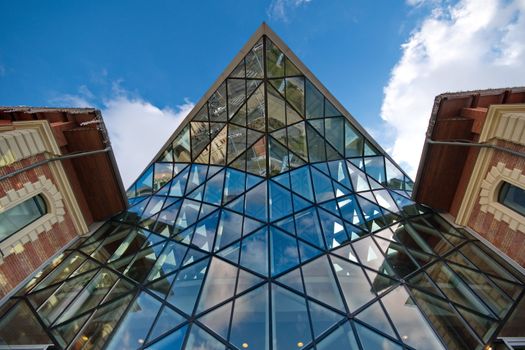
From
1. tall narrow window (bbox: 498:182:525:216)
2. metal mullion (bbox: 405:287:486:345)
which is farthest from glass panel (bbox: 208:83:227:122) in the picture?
tall narrow window (bbox: 498:182:525:216)

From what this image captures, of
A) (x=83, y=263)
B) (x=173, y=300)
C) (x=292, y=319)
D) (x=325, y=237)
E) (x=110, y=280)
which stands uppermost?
(x=325, y=237)

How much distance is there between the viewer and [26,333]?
23.3ft

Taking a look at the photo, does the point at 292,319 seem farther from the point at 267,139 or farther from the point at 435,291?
the point at 267,139

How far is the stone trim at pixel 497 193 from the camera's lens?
8059 mm

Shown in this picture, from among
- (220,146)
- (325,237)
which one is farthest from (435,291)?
(220,146)

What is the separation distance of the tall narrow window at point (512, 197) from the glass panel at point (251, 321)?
7913mm

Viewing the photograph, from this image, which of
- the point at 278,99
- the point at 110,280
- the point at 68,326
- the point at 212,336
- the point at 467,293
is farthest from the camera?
the point at 278,99

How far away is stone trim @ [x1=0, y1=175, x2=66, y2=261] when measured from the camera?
762cm

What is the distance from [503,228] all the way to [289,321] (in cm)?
721

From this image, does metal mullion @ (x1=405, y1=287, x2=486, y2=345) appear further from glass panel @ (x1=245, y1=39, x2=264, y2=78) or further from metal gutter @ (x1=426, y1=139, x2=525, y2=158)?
glass panel @ (x1=245, y1=39, x2=264, y2=78)

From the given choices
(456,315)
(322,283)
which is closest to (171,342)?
(322,283)

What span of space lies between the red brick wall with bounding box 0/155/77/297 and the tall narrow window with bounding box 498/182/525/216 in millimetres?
14529

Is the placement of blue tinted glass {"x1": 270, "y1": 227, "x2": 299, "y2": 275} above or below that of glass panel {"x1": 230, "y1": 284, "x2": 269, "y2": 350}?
above

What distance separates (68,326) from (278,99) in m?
11.3
